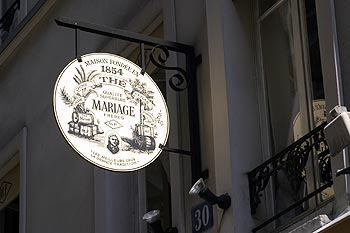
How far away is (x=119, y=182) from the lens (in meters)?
11.1

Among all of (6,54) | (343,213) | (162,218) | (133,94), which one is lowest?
(343,213)

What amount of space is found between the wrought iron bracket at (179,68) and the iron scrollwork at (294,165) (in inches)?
29.9

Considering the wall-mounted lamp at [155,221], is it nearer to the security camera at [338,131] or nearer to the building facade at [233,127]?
the building facade at [233,127]

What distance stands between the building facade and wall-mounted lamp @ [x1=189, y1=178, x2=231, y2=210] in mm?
50

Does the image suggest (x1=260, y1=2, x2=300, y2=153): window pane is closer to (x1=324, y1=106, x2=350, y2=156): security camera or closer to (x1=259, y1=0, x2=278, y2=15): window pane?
(x1=259, y1=0, x2=278, y2=15): window pane

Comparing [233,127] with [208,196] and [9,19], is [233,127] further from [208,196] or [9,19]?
[9,19]

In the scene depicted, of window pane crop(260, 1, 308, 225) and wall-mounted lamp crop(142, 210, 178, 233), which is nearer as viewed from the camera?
window pane crop(260, 1, 308, 225)

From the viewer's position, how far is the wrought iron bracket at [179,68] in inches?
359

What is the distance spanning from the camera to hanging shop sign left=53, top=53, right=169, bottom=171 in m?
8.55

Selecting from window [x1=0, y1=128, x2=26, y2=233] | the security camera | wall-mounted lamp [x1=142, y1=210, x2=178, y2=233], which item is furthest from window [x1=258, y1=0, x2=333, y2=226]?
window [x1=0, y1=128, x2=26, y2=233]

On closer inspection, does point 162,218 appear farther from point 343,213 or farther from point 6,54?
point 6,54

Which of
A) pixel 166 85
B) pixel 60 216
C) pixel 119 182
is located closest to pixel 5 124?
pixel 60 216

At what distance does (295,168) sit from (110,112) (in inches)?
63.9

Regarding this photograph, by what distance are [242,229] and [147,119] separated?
1.23 metres
